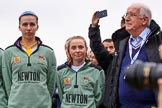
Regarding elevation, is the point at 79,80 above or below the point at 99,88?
above

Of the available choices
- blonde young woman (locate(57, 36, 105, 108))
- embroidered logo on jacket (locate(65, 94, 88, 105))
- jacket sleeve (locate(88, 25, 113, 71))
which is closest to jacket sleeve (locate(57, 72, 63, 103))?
blonde young woman (locate(57, 36, 105, 108))

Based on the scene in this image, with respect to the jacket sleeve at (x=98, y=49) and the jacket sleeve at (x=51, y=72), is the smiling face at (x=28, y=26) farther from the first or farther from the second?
the jacket sleeve at (x=98, y=49)

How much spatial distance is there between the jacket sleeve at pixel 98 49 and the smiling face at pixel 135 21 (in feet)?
2.49

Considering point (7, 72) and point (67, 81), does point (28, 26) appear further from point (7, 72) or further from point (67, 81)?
point (67, 81)

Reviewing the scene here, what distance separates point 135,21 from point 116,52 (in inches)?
18.4

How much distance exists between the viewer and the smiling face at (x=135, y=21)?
445cm

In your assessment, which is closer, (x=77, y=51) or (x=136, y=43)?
(x=136, y=43)

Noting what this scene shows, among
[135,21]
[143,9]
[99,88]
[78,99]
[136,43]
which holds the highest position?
[143,9]

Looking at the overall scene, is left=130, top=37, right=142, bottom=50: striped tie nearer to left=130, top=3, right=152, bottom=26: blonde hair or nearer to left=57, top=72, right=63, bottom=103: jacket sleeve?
left=130, top=3, right=152, bottom=26: blonde hair

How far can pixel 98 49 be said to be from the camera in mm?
5176

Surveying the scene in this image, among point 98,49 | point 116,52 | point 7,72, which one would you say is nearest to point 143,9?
point 116,52

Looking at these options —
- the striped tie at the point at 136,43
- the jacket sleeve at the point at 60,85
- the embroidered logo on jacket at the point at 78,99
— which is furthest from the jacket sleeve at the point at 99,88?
the striped tie at the point at 136,43

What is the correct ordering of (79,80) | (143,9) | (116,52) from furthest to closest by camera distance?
(79,80) < (116,52) < (143,9)

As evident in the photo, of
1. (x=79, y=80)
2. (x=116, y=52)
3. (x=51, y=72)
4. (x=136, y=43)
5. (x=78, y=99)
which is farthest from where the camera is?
(x=51, y=72)
